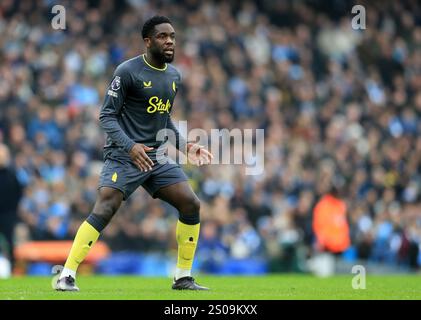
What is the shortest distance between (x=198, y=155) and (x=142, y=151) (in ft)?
2.94

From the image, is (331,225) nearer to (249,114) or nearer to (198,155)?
(249,114)

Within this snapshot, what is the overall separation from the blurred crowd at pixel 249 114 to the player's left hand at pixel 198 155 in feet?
25.2

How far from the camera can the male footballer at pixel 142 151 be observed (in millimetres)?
9547

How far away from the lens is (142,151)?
9.48 m

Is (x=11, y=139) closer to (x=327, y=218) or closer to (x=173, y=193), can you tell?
(x=327, y=218)

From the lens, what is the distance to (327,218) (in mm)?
17125

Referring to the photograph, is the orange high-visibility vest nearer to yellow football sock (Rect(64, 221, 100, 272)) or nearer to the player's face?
the player's face

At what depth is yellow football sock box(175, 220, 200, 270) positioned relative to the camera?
993cm

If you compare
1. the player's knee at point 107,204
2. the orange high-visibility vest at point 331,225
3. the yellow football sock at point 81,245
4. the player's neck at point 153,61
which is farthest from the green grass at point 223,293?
the orange high-visibility vest at point 331,225

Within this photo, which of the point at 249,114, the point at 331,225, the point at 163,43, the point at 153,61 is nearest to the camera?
the point at 163,43

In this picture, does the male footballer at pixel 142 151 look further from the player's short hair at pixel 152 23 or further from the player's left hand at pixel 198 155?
the player's left hand at pixel 198 155

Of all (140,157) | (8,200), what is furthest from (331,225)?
(140,157)
